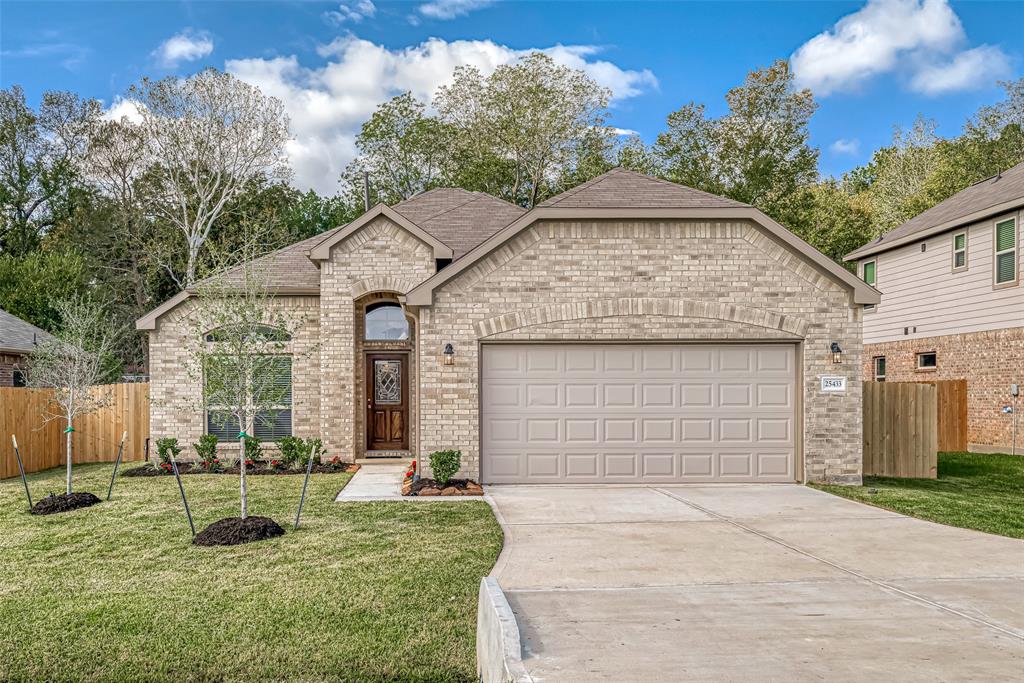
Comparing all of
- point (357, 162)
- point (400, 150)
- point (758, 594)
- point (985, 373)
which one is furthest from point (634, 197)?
point (357, 162)

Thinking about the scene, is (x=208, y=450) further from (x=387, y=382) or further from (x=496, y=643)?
(x=496, y=643)

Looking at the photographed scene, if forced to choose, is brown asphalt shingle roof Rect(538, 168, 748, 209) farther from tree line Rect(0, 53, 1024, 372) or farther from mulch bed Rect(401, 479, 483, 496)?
tree line Rect(0, 53, 1024, 372)

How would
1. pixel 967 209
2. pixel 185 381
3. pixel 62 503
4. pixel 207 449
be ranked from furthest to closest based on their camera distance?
1. pixel 967 209
2. pixel 185 381
3. pixel 207 449
4. pixel 62 503

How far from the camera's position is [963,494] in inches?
450

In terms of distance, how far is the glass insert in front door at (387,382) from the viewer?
1589 centimetres

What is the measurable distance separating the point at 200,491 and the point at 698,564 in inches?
326

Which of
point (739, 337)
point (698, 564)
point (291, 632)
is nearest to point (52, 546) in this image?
point (291, 632)

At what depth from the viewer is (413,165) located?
33.1 metres

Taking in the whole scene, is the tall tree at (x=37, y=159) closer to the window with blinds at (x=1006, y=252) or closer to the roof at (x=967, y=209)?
the roof at (x=967, y=209)

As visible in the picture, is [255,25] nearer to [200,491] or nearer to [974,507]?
[200,491]

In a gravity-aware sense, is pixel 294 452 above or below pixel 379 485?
above

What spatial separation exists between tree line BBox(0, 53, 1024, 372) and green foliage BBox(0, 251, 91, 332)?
0.23ft

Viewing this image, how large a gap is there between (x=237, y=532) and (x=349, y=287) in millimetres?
7475

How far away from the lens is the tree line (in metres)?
29.1
